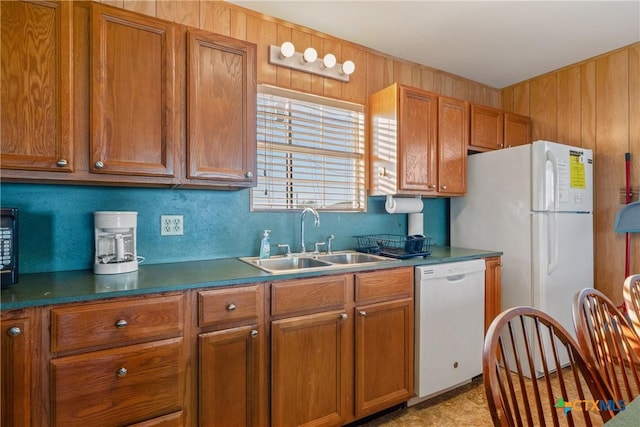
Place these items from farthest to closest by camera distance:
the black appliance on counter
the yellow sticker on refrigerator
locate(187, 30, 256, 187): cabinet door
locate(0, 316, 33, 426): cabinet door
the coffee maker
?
the yellow sticker on refrigerator
locate(187, 30, 256, 187): cabinet door
the coffee maker
the black appliance on counter
locate(0, 316, 33, 426): cabinet door

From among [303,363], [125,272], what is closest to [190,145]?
[125,272]

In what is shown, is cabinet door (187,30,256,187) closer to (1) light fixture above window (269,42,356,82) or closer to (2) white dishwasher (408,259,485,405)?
(1) light fixture above window (269,42,356,82)

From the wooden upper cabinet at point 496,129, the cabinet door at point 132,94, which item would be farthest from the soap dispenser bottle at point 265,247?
the wooden upper cabinet at point 496,129

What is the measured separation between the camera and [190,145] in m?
1.70

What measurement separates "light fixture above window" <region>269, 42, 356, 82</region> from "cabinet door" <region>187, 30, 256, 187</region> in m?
0.40

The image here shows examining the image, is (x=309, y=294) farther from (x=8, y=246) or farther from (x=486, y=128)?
(x=486, y=128)

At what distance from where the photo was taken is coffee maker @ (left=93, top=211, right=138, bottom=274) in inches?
62.9

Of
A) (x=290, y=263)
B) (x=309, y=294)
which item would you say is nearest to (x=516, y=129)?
(x=290, y=263)

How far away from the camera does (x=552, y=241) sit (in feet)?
7.92

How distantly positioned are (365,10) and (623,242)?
2.59 m

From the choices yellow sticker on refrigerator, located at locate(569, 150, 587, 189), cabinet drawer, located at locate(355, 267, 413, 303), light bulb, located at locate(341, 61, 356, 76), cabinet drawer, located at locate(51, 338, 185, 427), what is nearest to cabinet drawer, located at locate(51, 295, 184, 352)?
cabinet drawer, located at locate(51, 338, 185, 427)

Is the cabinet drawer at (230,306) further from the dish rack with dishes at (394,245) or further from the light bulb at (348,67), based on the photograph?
the light bulb at (348,67)

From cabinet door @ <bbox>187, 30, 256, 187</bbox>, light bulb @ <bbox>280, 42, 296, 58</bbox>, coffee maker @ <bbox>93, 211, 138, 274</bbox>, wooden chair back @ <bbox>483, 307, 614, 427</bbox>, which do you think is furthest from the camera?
light bulb @ <bbox>280, 42, 296, 58</bbox>

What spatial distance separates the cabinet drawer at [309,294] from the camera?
64.3 inches
